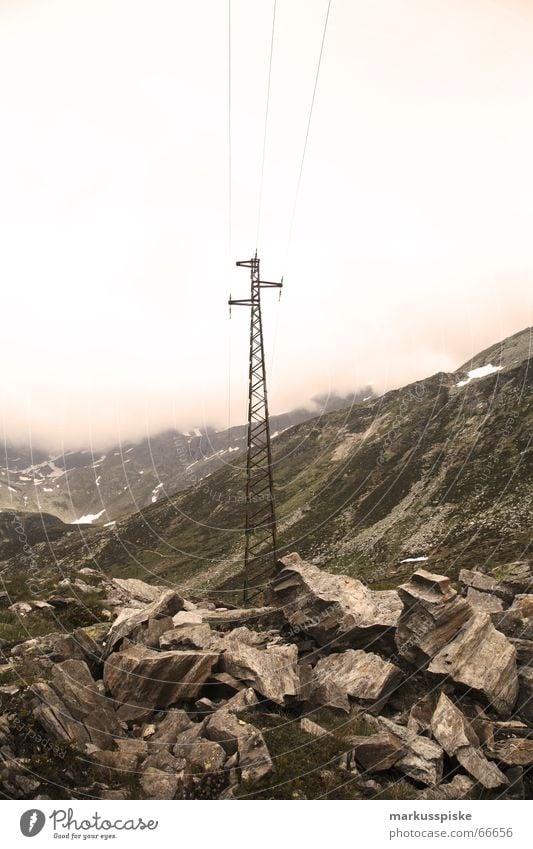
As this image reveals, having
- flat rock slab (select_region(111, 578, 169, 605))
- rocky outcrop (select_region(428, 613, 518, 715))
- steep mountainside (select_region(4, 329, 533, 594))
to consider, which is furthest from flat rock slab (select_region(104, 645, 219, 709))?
steep mountainside (select_region(4, 329, 533, 594))

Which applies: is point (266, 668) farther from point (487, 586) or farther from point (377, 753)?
point (487, 586)

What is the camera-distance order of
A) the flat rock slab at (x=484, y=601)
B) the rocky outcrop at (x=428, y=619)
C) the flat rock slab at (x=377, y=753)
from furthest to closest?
the flat rock slab at (x=484, y=601) → the rocky outcrop at (x=428, y=619) → the flat rock slab at (x=377, y=753)

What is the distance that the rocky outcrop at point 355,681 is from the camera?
16.2 metres

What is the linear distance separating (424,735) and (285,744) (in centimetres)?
443

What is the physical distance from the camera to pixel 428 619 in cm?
1817

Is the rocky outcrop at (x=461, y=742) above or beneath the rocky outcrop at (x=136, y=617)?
beneath

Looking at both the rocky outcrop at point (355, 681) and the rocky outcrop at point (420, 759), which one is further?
the rocky outcrop at point (355, 681)

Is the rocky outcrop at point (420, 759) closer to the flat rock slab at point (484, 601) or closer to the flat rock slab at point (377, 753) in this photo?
the flat rock slab at point (377, 753)

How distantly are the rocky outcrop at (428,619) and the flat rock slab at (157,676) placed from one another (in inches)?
300

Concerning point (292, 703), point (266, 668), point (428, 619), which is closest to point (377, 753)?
point (292, 703)

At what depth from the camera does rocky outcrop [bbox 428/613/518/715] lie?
15.3 meters

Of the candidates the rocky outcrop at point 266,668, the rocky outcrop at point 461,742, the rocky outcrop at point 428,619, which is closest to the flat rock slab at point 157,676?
the rocky outcrop at point 266,668
